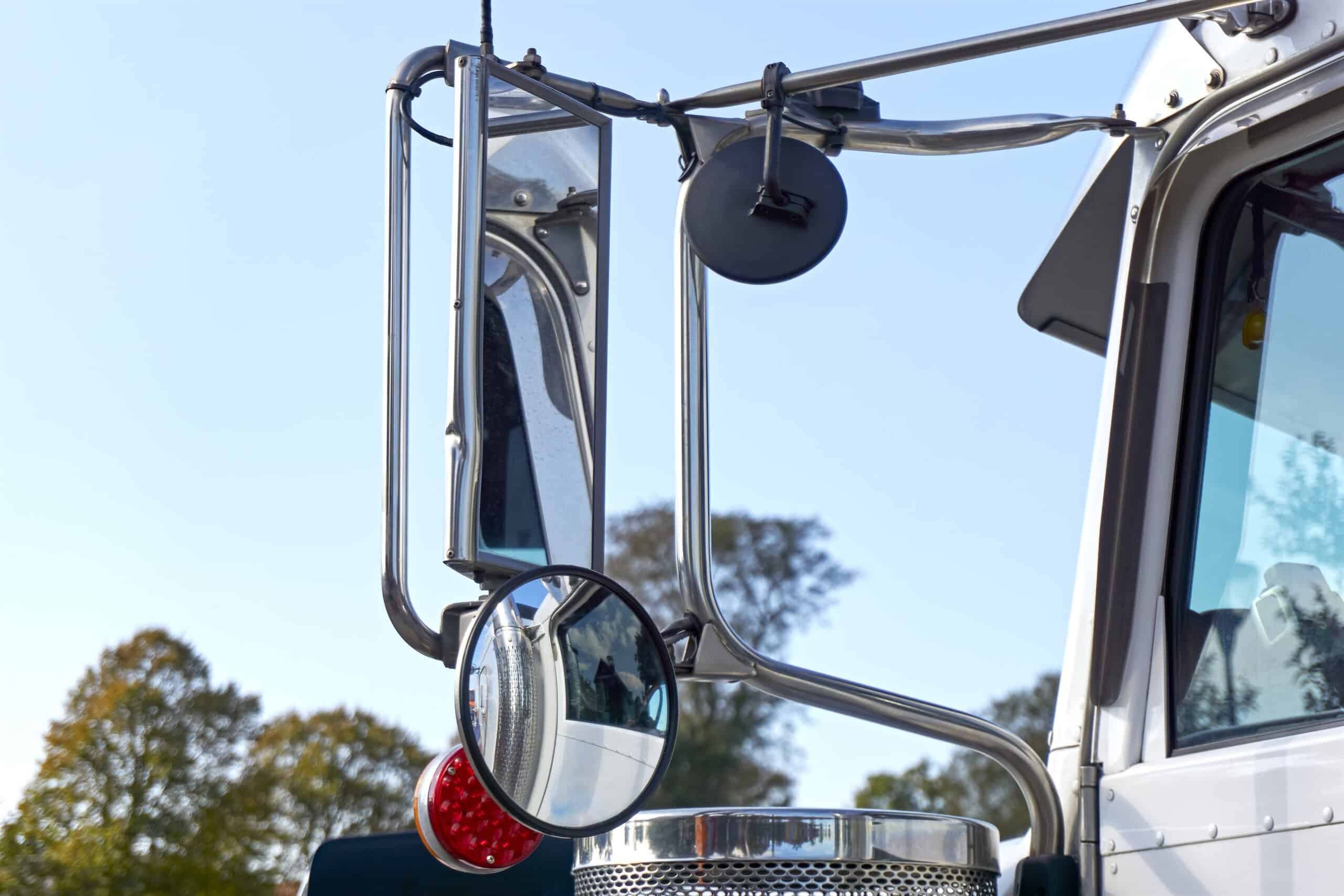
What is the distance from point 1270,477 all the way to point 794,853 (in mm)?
664

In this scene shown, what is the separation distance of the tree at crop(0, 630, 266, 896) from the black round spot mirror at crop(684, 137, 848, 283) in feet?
55.6

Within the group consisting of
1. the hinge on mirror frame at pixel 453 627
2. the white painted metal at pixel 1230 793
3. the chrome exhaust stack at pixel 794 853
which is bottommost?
the chrome exhaust stack at pixel 794 853

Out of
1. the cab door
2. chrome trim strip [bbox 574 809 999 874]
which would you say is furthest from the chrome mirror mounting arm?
chrome trim strip [bbox 574 809 999 874]

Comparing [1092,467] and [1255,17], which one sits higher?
[1255,17]

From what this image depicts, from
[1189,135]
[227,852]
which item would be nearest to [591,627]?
[1189,135]

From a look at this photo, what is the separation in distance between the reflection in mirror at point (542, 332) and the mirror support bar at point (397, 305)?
115 mm

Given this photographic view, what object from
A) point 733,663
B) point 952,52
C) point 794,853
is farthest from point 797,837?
point 952,52

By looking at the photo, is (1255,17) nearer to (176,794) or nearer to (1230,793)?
(1230,793)

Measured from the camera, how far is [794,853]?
4.75 feet

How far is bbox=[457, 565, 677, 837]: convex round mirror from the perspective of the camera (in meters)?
1.26

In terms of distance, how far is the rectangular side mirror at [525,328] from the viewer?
1386 millimetres

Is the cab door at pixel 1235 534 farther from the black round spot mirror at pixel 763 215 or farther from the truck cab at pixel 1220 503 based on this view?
the black round spot mirror at pixel 763 215

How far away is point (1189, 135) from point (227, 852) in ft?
61.8

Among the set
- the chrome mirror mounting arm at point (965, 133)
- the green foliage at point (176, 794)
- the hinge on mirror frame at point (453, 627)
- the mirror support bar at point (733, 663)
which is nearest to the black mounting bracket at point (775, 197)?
the mirror support bar at point (733, 663)
